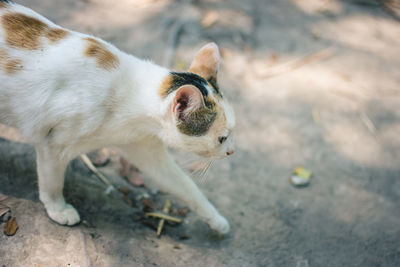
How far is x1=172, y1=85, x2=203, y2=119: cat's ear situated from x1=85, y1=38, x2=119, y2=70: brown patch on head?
0.44 m

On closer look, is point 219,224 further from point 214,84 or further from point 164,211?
point 214,84

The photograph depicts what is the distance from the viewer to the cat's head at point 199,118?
6.12 feet

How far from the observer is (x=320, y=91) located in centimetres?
396

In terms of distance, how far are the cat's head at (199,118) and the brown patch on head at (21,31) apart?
71 cm

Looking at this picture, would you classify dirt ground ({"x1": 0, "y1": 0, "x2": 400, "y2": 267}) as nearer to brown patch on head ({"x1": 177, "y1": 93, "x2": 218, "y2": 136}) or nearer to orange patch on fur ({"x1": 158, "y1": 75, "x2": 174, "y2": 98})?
brown patch on head ({"x1": 177, "y1": 93, "x2": 218, "y2": 136})

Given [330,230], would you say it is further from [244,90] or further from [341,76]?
[341,76]

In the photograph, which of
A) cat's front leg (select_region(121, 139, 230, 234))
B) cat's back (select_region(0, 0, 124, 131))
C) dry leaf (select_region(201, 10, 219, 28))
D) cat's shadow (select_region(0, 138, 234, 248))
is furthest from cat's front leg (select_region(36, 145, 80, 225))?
dry leaf (select_region(201, 10, 219, 28))

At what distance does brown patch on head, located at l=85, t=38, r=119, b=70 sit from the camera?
196 cm

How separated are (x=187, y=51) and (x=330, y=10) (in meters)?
2.43

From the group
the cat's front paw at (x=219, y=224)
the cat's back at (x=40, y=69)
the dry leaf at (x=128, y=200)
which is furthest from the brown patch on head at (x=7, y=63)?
the cat's front paw at (x=219, y=224)

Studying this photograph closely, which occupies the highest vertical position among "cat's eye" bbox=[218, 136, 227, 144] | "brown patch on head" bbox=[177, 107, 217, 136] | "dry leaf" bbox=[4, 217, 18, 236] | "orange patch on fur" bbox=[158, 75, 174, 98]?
"orange patch on fur" bbox=[158, 75, 174, 98]

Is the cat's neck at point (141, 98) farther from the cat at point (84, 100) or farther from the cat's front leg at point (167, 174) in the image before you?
the cat's front leg at point (167, 174)

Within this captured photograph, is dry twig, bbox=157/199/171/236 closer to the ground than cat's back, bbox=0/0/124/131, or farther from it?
closer to the ground

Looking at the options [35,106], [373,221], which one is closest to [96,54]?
[35,106]
